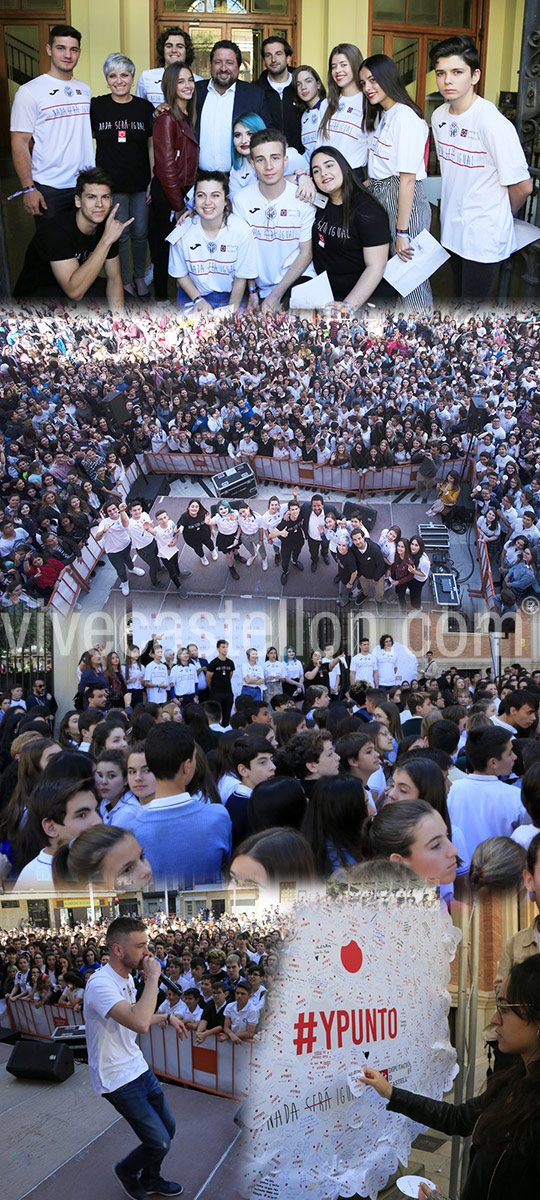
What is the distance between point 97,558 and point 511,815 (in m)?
4.58

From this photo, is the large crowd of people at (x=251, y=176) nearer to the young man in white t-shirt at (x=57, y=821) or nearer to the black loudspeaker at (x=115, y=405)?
the black loudspeaker at (x=115, y=405)

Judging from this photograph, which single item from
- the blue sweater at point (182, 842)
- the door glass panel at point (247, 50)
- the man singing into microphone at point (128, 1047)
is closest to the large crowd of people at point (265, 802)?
the blue sweater at point (182, 842)

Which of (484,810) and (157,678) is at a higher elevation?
(484,810)

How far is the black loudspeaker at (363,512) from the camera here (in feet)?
24.4

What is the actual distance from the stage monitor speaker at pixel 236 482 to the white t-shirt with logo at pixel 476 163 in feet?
7.54

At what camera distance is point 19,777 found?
3.77 metres

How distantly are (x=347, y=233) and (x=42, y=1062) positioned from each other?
607 centimetres

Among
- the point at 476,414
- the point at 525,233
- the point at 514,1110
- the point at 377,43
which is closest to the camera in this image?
the point at 514,1110

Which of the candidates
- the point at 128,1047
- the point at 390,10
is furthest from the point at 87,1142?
the point at 390,10

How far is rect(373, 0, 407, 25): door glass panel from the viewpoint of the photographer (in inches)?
290

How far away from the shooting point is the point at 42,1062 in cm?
309

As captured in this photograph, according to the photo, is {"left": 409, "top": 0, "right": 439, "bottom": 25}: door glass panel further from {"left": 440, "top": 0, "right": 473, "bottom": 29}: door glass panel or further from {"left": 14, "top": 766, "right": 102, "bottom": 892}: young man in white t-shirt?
{"left": 14, "top": 766, "right": 102, "bottom": 892}: young man in white t-shirt

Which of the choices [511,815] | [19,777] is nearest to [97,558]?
[19,777]

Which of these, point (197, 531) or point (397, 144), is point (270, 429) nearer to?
point (197, 531)
